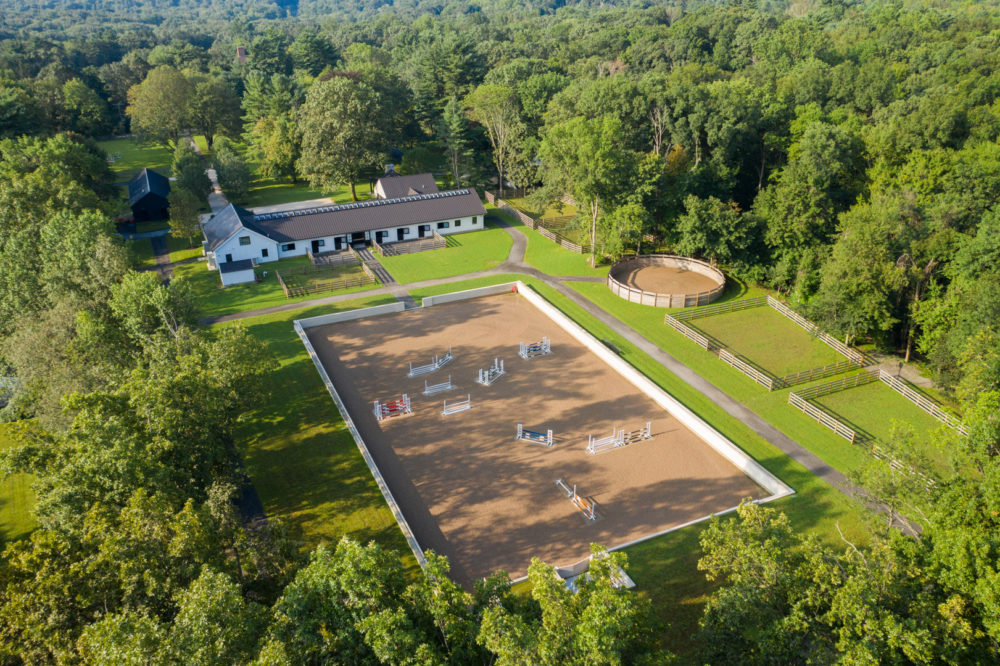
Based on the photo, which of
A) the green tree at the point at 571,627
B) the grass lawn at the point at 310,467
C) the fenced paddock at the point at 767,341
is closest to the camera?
the green tree at the point at 571,627

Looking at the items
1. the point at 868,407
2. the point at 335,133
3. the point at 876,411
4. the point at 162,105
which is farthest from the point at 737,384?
the point at 162,105

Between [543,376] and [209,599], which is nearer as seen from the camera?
[209,599]

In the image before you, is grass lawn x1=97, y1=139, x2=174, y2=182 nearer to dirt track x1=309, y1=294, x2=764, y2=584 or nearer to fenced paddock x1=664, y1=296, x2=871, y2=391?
dirt track x1=309, y1=294, x2=764, y2=584

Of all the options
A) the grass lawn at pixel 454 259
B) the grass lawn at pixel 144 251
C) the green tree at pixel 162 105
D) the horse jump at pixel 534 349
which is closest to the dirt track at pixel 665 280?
the grass lawn at pixel 454 259

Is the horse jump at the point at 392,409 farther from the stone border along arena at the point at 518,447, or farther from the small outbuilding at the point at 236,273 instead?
the small outbuilding at the point at 236,273

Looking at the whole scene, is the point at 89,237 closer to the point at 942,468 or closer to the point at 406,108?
the point at 942,468

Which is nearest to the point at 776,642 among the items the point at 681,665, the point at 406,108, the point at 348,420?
the point at 681,665

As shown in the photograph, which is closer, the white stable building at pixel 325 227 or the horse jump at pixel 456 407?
the horse jump at pixel 456 407
